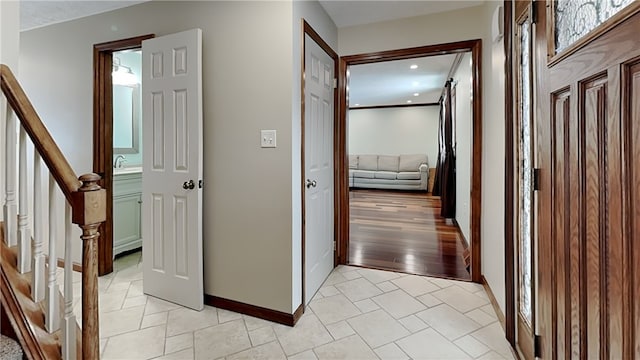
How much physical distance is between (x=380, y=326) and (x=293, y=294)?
58cm

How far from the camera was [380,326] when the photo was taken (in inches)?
80.0

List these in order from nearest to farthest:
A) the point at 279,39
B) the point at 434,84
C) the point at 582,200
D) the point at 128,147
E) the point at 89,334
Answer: the point at 582,200
the point at 89,334
the point at 279,39
the point at 128,147
the point at 434,84

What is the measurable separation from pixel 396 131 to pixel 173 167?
747 cm

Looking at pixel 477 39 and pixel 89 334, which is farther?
pixel 477 39

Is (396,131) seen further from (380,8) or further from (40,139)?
(40,139)

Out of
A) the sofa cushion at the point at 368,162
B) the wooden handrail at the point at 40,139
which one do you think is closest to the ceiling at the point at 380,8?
the wooden handrail at the point at 40,139

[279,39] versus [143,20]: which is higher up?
[143,20]

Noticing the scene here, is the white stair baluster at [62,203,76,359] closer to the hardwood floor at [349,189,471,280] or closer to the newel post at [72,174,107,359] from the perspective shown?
the newel post at [72,174,107,359]

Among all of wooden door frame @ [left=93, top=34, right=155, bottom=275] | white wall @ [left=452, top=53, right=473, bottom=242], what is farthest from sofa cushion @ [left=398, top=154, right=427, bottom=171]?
wooden door frame @ [left=93, top=34, right=155, bottom=275]

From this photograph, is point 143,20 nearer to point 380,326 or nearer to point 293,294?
point 293,294

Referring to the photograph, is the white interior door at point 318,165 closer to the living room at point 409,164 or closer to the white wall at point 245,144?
the white wall at point 245,144

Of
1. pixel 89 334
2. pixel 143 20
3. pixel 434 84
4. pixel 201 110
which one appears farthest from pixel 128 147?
pixel 434 84

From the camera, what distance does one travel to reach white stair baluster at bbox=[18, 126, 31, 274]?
1.21 meters

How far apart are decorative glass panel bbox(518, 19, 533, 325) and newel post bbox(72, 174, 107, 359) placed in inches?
71.9
